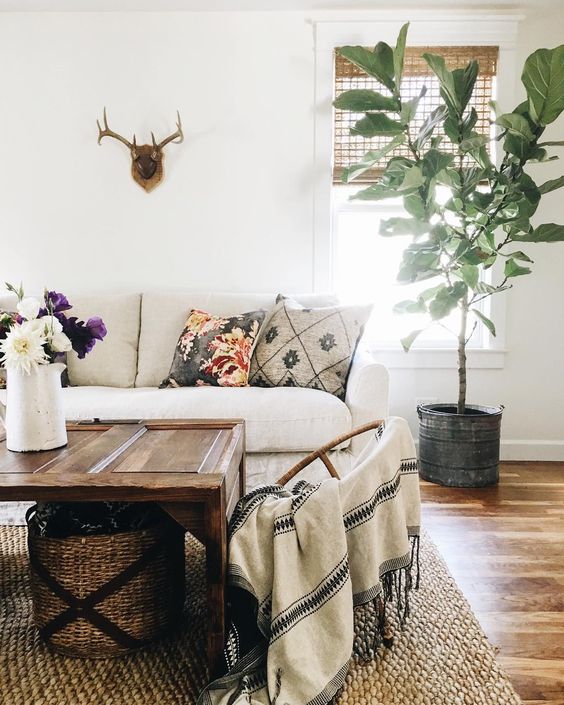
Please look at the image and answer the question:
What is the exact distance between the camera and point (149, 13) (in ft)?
11.6

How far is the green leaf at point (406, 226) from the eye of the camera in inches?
121

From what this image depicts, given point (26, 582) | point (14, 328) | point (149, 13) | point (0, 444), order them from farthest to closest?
point (149, 13), point (26, 582), point (0, 444), point (14, 328)

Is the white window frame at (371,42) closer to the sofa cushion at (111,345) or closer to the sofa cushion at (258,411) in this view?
the sofa cushion at (111,345)

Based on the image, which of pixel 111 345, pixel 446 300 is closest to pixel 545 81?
pixel 446 300

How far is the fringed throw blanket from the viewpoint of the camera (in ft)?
4.43

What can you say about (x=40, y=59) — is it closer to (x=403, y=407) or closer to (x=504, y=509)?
(x=403, y=407)

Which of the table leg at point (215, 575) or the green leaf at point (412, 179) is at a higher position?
the green leaf at point (412, 179)

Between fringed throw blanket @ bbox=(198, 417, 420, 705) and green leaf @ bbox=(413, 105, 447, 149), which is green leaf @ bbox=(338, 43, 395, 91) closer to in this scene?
green leaf @ bbox=(413, 105, 447, 149)

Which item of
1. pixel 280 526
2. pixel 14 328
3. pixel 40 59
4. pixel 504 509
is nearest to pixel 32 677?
pixel 280 526

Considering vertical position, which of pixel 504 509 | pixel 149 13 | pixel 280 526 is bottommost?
pixel 504 509

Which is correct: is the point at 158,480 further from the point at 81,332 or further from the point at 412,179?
the point at 412,179

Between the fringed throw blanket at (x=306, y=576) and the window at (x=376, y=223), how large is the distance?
2.21m

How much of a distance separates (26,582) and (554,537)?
1.99 metres

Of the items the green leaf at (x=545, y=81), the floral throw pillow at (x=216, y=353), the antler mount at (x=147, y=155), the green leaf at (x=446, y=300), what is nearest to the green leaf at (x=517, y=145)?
the green leaf at (x=545, y=81)
